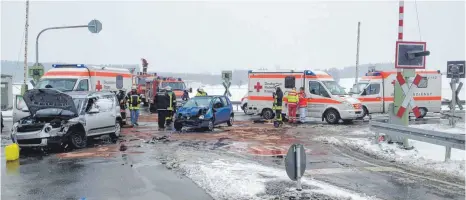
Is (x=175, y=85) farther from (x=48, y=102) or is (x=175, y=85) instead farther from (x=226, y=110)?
(x=48, y=102)

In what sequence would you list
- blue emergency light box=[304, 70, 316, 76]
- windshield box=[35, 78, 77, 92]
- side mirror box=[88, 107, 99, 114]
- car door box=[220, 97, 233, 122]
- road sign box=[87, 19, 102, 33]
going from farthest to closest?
road sign box=[87, 19, 102, 33] < blue emergency light box=[304, 70, 316, 76] < windshield box=[35, 78, 77, 92] < car door box=[220, 97, 233, 122] < side mirror box=[88, 107, 99, 114]

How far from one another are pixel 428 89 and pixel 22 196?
71.3 feet

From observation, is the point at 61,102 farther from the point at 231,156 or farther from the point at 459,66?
the point at 459,66

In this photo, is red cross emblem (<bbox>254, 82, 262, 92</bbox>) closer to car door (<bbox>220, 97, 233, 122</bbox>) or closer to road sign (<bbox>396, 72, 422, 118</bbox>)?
car door (<bbox>220, 97, 233, 122</bbox>)

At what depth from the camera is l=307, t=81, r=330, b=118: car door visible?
20.8 m

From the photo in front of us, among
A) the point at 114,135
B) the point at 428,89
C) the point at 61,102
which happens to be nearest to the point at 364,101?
the point at 428,89

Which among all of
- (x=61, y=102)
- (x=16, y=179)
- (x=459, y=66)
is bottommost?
(x=16, y=179)

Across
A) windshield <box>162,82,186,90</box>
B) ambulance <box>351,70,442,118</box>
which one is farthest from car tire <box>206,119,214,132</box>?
windshield <box>162,82,186,90</box>

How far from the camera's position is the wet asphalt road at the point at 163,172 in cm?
747

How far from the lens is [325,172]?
921 centimetres

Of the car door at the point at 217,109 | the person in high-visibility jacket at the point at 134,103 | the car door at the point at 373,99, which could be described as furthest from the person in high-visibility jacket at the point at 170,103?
the car door at the point at 373,99

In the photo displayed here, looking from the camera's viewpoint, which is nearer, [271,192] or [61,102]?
[271,192]

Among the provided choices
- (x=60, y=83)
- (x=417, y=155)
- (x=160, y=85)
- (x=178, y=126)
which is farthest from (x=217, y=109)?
(x=160, y=85)

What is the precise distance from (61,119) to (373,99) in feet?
54.8
